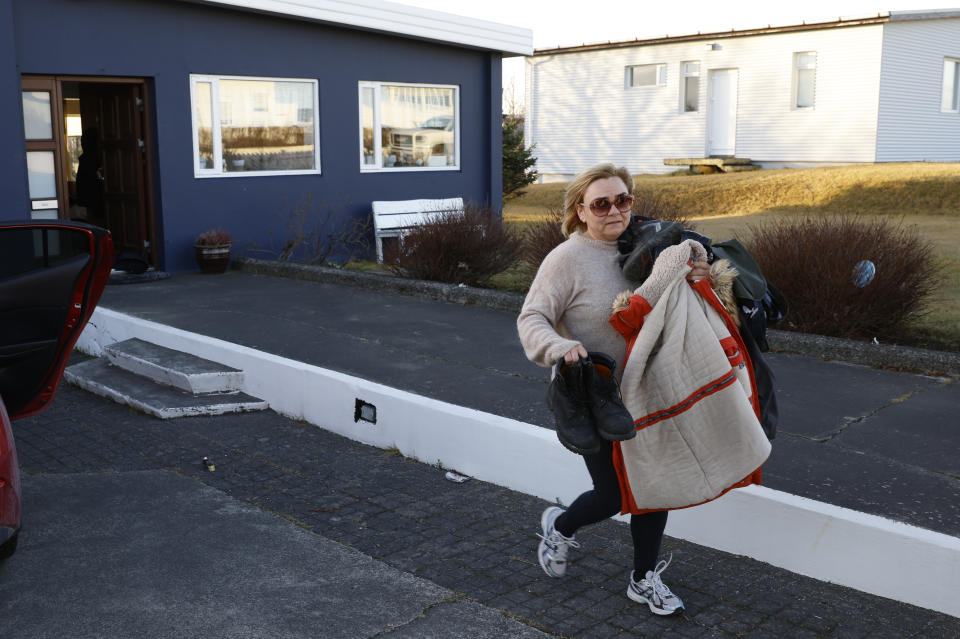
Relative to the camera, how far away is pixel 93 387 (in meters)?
7.44

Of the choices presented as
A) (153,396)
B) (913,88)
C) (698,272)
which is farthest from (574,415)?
(913,88)

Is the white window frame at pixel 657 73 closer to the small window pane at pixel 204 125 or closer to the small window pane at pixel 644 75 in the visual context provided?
the small window pane at pixel 644 75

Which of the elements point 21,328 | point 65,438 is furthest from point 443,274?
point 21,328

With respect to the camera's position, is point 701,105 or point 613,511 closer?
point 613,511

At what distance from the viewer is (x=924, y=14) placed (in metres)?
24.5

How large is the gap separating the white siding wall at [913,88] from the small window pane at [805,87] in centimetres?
210

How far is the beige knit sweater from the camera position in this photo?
361 centimetres

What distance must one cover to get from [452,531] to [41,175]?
8890 millimetres

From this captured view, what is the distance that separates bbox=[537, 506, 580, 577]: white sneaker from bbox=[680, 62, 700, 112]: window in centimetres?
2591

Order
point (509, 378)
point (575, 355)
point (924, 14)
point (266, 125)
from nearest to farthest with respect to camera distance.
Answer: point (575, 355) → point (509, 378) → point (266, 125) → point (924, 14)

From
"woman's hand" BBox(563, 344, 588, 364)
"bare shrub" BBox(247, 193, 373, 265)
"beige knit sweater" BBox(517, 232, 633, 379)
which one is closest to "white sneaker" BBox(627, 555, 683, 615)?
"beige knit sweater" BBox(517, 232, 633, 379)

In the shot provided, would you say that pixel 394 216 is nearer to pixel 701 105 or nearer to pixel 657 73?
pixel 701 105

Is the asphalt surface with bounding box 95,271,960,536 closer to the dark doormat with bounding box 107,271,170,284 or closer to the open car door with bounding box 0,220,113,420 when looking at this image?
the dark doormat with bounding box 107,271,170,284

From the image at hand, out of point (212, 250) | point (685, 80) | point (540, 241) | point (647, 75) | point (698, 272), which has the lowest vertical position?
point (212, 250)
